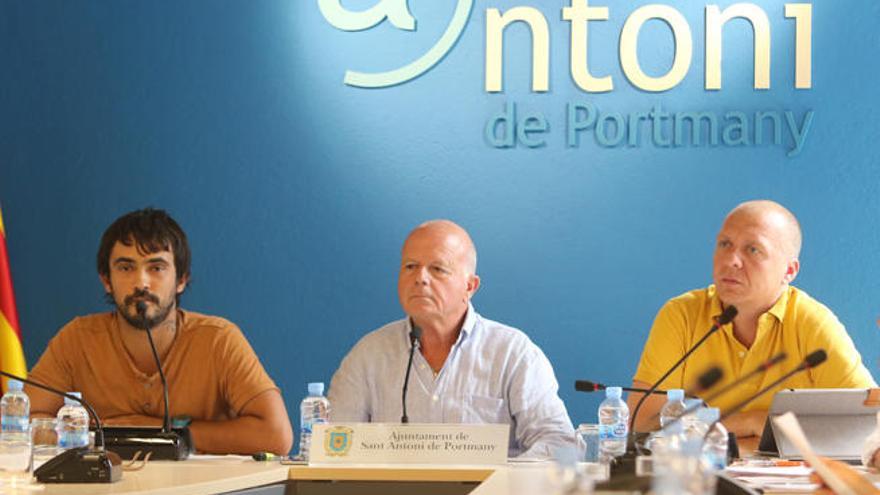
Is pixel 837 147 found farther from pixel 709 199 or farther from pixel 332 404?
pixel 332 404

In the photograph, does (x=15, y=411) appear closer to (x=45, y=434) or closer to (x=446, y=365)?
Answer: (x=45, y=434)

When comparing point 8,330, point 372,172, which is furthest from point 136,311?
point 372,172

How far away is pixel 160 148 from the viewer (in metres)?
5.12

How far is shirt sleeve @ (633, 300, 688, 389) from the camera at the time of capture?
13.5 ft

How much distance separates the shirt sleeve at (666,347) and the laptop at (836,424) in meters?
0.73

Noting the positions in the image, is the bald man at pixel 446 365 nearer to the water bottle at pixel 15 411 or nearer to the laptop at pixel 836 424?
the laptop at pixel 836 424

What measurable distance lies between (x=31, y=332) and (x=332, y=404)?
1659 mm

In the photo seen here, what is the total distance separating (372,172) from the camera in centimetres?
501

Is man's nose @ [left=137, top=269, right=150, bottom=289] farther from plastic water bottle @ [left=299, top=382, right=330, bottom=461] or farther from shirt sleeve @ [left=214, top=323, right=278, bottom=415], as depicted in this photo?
plastic water bottle @ [left=299, top=382, right=330, bottom=461]

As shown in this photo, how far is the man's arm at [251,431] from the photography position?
3873 mm

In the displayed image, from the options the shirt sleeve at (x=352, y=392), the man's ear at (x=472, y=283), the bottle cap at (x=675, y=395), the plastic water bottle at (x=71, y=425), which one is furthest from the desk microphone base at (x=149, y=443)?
the bottle cap at (x=675, y=395)

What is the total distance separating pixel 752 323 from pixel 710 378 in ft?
7.88

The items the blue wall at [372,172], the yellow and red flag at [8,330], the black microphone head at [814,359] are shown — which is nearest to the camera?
the black microphone head at [814,359]

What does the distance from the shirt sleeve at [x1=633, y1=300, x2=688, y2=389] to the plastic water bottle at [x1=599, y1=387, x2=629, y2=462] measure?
0.22m
